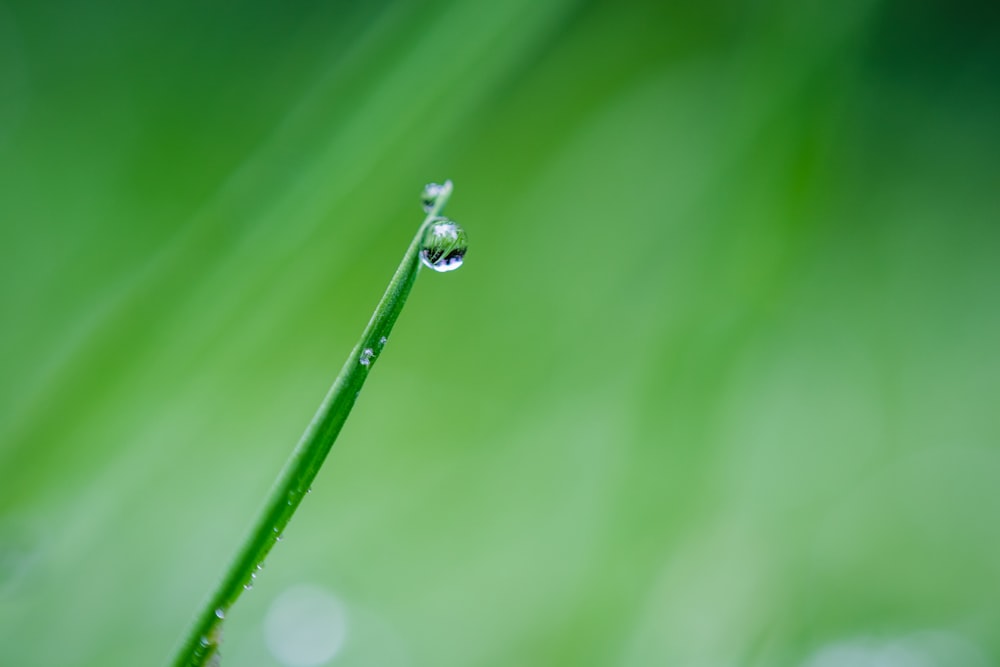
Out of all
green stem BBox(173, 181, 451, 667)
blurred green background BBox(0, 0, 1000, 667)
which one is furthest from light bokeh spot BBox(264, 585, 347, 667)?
green stem BBox(173, 181, 451, 667)

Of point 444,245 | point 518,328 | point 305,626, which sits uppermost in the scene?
point 518,328

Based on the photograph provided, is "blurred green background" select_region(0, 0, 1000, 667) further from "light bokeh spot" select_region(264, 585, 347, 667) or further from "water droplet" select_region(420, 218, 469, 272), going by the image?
"water droplet" select_region(420, 218, 469, 272)

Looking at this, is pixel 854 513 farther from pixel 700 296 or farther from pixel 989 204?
pixel 989 204

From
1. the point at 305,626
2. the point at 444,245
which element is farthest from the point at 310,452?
the point at 305,626

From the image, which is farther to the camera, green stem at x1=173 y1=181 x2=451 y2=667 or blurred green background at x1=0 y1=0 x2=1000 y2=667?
blurred green background at x1=0 y1=0 x2=1000 y2=667

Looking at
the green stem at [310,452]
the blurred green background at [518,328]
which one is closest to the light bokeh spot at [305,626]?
the blurred green background at [518,328]

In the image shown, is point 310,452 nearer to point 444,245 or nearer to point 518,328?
point 444,245
